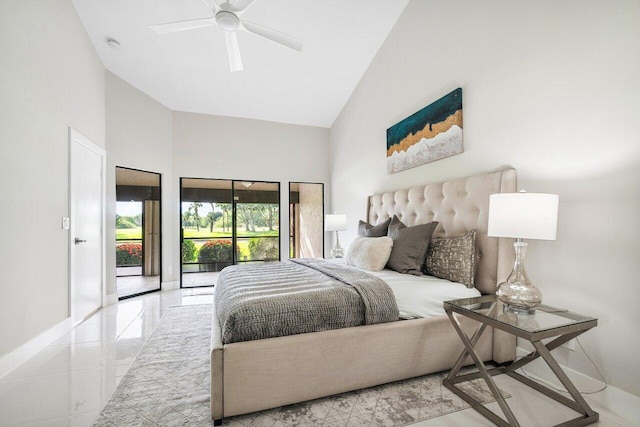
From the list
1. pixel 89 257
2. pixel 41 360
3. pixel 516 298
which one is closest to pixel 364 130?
pixel 516 298

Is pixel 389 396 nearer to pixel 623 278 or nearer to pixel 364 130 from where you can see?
pixel 623 278

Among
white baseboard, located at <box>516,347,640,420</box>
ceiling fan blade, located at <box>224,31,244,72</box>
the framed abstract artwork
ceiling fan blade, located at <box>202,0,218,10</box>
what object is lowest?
white baseboard, located at <box>516,347,640,420</box>

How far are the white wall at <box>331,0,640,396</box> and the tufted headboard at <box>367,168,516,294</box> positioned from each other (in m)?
0.14

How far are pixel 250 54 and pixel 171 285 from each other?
3828 mm

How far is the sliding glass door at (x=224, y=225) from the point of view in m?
5.08

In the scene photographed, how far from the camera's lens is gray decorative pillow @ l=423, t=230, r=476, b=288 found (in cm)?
226

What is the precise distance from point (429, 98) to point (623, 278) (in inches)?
88.3

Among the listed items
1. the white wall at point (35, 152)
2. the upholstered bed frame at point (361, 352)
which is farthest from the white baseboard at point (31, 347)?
the upholstered bed frame at point (361, 352)

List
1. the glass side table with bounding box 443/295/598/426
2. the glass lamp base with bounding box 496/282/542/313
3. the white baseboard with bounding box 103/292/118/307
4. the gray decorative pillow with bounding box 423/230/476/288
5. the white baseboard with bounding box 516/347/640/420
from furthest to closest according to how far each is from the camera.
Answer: the white baseboard with bounding box 103/292/118/307
the gray decorative pillow with bounding box 423/230/476/288
the glass lamp base with bounding box 496/282/542/313
the white baseboard with bounding box 516/347/640/420
the glass side table with bounding box 443/295/598/426

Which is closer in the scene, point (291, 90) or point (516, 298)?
point (516, 298)

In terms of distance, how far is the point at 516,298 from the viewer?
1.69 m

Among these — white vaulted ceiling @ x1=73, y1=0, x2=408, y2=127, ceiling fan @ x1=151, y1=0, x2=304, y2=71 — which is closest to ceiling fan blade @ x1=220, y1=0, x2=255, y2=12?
ceiling fan @ x1=151, y1=0, x2=304, y2=71

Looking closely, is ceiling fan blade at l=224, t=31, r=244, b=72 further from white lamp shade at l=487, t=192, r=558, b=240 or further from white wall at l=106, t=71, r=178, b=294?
white lamp shade at l=487, t=192, r=558, b=240

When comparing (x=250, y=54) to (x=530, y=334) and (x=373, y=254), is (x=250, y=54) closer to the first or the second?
(x=373, y=254)
